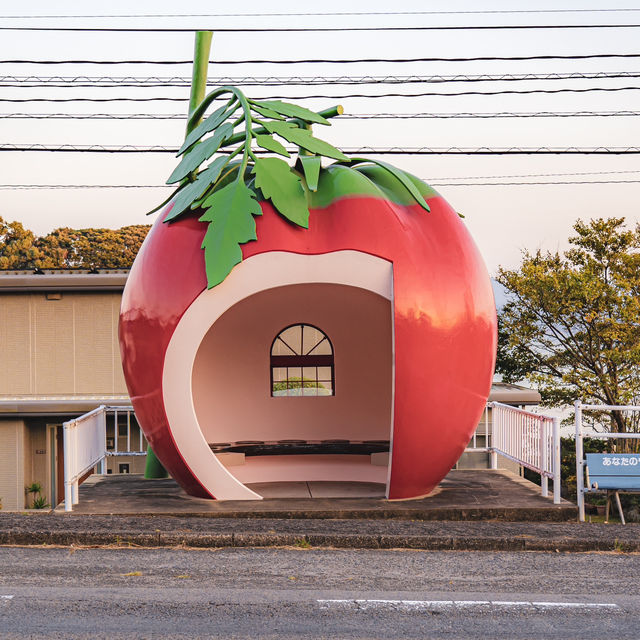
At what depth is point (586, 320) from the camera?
24969mm

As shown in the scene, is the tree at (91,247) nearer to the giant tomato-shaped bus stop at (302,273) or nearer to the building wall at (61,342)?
the building wall at (61,342)

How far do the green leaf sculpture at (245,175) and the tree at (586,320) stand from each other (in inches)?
619

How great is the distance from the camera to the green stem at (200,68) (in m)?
12.8

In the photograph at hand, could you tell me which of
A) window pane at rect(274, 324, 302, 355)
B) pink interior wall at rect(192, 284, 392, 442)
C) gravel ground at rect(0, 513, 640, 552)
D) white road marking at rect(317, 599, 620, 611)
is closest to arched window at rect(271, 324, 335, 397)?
pink interior wall at rect(192, 284, 392, 442)

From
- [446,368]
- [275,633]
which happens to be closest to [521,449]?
[446,368]

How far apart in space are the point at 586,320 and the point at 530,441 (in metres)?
14.9

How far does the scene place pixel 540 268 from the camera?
25125 mm

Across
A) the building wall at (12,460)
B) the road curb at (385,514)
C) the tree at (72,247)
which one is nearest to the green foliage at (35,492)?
the building wall at (12,460)

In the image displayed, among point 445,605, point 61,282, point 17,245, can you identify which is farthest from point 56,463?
point 17,245

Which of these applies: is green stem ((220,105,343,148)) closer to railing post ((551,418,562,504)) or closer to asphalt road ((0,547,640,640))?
railing post ((551,418,562,504))

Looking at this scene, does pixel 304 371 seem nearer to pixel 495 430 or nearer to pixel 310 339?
pixel 310 339

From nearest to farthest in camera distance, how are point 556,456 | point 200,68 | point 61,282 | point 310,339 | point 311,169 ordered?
1. point 311,169
2. point 556,456
3. point 200,68
4. point 310,339
5. point 61,282

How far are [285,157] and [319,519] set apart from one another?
3828 millimetres

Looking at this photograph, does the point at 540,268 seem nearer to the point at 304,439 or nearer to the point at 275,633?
the point at 304,439
